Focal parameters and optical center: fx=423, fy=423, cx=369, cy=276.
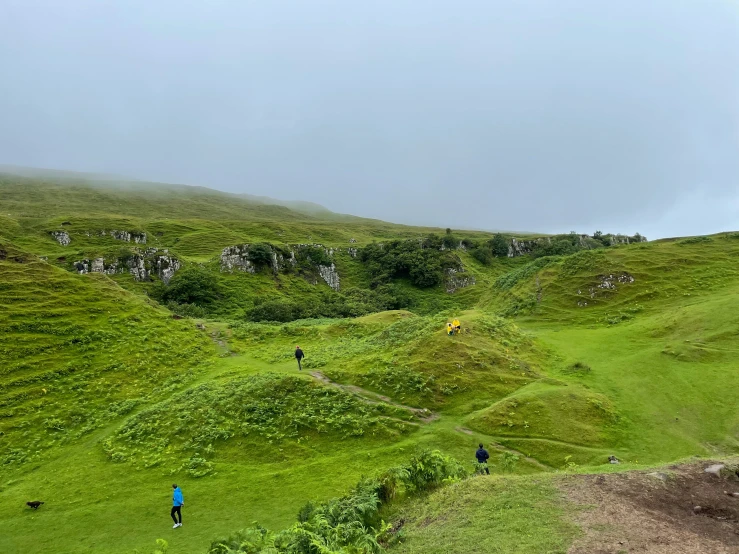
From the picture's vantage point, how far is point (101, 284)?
53.3 meters

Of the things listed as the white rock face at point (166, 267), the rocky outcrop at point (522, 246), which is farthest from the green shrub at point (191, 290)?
the rocky outcrop at point (522, 246)

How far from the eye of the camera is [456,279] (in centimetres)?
10475

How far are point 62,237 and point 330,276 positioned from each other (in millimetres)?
67967

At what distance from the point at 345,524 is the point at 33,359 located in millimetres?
37796

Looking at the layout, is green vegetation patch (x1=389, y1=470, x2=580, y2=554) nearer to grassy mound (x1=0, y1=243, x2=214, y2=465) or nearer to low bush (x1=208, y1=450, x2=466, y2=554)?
low bush (x1=208, y1=450, x2=466, y2=554)

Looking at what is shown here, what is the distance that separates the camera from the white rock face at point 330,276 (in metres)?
108

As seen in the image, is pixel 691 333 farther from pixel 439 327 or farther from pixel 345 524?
pixel 345 524

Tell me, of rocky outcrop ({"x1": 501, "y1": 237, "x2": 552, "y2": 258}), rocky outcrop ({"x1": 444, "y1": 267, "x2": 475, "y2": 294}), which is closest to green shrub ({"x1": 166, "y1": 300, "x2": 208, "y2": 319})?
rocky outcrop ({"x1": 444, "y1": 267, "x2": 475, "y2": 294})

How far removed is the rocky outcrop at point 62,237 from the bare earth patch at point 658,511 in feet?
408

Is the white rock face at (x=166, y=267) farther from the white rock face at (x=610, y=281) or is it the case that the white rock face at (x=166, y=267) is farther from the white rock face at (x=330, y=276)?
the white rock face at (x=610, y=281)

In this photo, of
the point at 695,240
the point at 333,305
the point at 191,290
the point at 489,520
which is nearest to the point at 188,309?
the point at 191,290

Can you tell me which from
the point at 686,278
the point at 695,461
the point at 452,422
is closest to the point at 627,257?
the point at 686,278

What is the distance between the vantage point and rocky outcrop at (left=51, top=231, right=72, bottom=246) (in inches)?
4154

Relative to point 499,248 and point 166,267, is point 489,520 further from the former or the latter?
point 499,248
